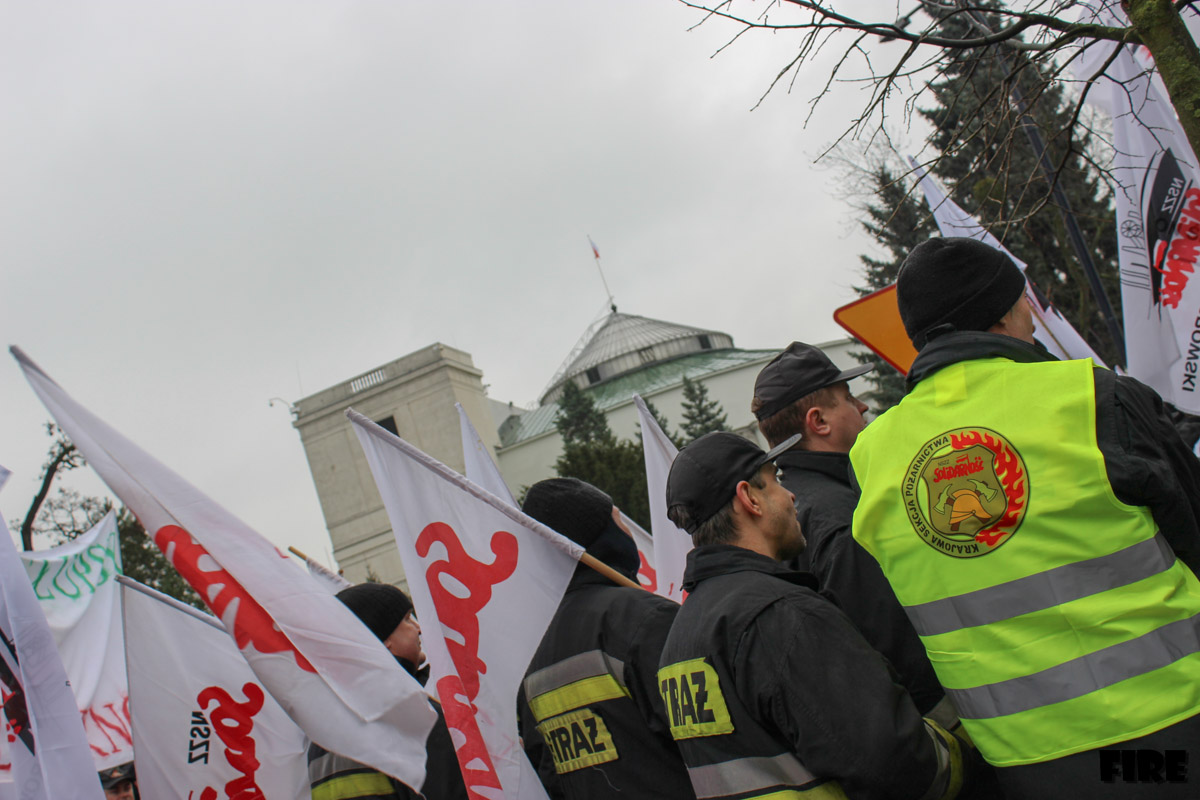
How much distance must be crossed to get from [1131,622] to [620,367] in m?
65.9

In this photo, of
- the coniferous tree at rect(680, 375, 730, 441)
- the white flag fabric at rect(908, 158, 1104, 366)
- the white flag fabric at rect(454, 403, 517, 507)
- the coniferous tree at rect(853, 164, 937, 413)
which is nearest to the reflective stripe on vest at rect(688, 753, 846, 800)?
the white flag fabric at rect(908, 158, 1104, 366)

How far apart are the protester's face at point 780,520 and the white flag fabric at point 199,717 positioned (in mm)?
2876

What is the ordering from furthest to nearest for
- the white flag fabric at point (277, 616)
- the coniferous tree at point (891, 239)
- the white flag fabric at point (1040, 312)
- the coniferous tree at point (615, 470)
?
the coniferous tree at point (615, 470) → the coniferous tree at point (891, 239) → the white flag fabric at point (1040, 312) → the white flag fabric at point (277, 616)

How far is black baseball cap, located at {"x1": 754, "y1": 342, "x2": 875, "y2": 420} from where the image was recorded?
10.7 ft

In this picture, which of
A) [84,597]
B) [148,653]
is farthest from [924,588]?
[84,597]

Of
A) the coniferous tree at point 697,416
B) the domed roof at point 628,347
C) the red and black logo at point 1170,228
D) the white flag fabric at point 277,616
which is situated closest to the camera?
the white flag fabric at point 277,616

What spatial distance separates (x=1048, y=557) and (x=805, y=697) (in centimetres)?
60

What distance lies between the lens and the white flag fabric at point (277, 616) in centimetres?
349

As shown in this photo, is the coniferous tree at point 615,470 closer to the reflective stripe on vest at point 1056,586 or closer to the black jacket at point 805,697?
the black jacket at point 805,697

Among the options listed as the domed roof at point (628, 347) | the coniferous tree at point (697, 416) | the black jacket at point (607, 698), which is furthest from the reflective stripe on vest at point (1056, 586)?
the domed roof at point (628, 347)

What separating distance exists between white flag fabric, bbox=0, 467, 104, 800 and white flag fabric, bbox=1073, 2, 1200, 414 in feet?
16.7

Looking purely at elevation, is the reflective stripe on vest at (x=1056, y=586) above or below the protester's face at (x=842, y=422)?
below

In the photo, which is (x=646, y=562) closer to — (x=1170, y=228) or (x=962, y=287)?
(x=1170, y=228)

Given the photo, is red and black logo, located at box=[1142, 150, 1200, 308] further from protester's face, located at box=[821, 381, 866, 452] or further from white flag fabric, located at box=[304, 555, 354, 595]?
white flag fabric, located at box=[304, 555, 354, 595]
